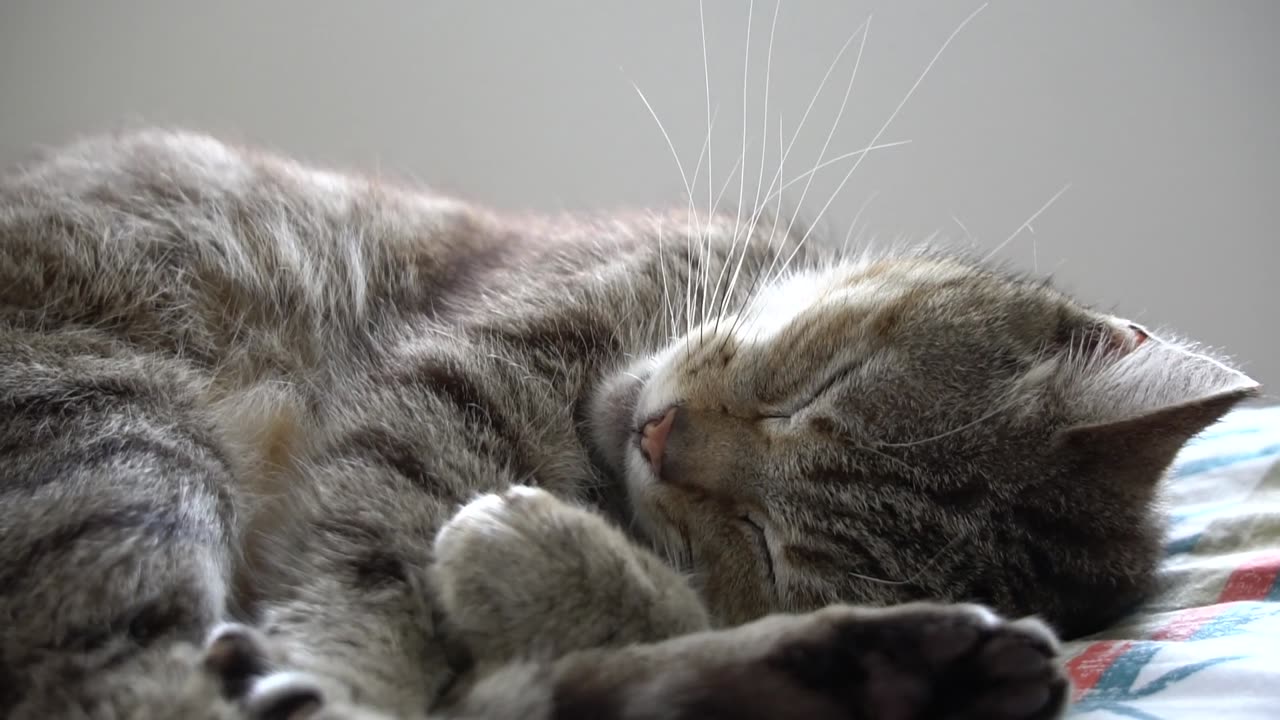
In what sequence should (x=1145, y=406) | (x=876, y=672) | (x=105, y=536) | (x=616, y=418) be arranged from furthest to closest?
1. (x=616, y=418)
2. (x=1145, y=406)
3. (x=105, y=536)
4. (x=876, y=672)

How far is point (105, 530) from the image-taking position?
84 cm

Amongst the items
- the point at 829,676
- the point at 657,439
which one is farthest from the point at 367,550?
the point at 829,676

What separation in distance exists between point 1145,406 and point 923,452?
27cm

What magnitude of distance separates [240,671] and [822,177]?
2.15m

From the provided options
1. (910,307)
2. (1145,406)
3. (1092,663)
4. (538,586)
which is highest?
(910,307)

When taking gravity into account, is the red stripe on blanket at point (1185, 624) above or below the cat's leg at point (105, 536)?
below

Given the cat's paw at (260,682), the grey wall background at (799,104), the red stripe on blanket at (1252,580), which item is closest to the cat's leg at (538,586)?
the cat's paw at (260,682)

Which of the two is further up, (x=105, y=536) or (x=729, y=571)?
(x=105, y=536)

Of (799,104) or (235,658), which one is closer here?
(235,658)

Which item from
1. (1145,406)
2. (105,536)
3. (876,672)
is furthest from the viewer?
(1145,406)

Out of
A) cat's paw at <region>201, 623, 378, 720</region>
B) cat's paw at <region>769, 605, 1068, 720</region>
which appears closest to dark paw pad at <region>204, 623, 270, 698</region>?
cat's paw at <region>201, 623, 378, 720</region>

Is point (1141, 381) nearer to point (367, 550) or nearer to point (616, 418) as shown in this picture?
point (616, 418)

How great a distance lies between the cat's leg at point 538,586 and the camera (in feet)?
2.82

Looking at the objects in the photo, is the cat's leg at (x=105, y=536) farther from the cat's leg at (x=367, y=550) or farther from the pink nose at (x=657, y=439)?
the pink nose at (x=657, y=439)
